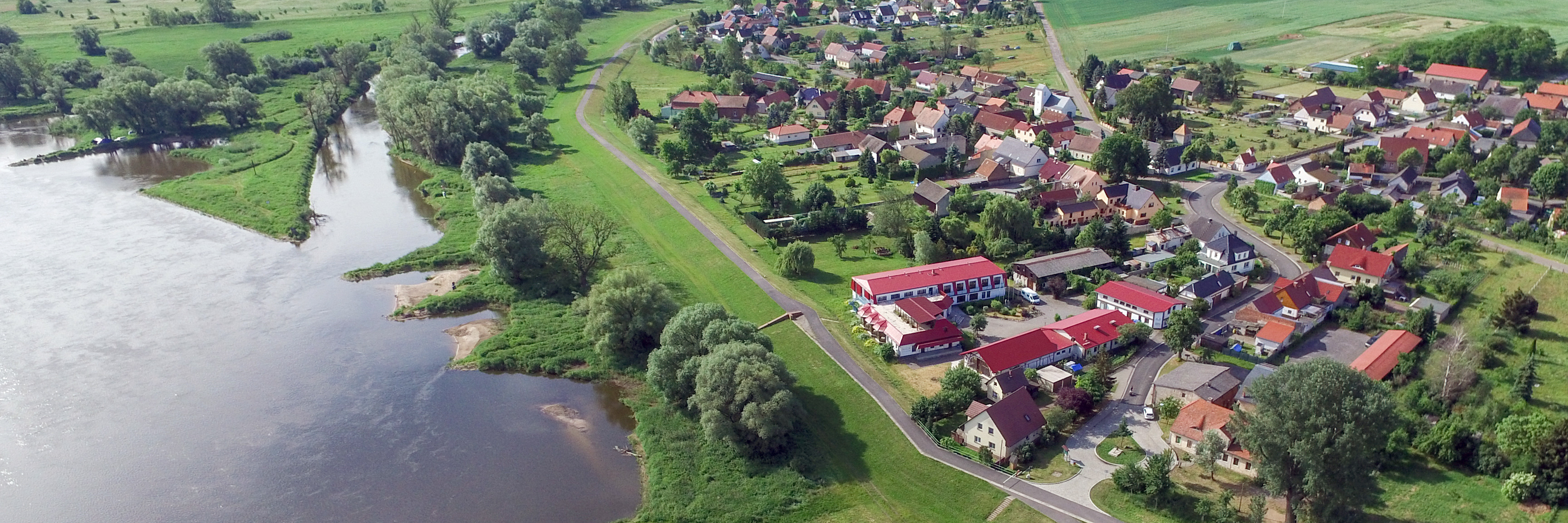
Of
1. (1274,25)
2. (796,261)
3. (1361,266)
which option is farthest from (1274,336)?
(1274,25)

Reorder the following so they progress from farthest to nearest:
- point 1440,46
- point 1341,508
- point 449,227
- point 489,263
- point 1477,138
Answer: point 1440,46 → point 1477,138 → point 449,227 → point 489,263 → point 1341,508

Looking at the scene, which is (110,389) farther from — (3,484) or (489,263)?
(489,263)

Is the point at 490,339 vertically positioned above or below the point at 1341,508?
above

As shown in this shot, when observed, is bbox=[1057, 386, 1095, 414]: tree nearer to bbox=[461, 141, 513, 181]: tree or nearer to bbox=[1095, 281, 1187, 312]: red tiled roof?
bbox=[1095, 281, 1187, 312]: red tiled roof

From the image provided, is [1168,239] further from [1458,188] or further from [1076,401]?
[1458,188]

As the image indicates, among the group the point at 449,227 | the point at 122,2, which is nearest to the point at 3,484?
the point at 449,227

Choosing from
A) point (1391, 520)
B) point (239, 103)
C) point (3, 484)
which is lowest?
point (1391, 520)

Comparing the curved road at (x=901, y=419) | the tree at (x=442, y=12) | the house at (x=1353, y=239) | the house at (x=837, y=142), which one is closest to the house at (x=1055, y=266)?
the curved road at (x=901, y=419)
